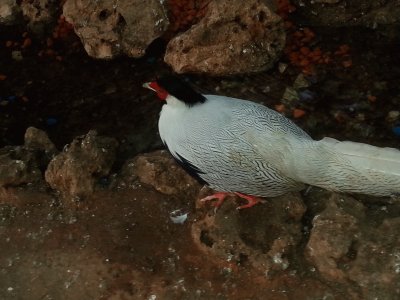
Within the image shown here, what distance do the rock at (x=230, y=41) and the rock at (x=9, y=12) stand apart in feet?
6.24

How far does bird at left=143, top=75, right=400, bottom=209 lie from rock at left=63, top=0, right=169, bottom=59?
5.74ft

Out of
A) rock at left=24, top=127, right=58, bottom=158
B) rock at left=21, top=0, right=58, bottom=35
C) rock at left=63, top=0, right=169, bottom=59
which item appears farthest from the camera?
rock at left=21, top=0, right=58, bottom=35

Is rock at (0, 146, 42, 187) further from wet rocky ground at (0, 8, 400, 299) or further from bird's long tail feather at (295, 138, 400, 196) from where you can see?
bird's long tail feather at (295, 138, 400, 196)

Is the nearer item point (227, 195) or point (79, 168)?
point (227, 195)

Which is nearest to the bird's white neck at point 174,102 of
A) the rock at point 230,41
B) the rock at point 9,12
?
the rock at point 230,41

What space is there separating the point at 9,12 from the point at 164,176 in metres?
2.97

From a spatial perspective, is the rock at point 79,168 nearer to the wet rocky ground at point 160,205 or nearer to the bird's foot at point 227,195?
the wet rocky ground at point 160,205

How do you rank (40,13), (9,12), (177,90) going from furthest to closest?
(9,12) → (40,13) → (177,90)

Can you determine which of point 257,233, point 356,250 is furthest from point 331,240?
point 257,233

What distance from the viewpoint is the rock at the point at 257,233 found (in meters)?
3.62

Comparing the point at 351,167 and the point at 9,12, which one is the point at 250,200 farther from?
the point at 9,12

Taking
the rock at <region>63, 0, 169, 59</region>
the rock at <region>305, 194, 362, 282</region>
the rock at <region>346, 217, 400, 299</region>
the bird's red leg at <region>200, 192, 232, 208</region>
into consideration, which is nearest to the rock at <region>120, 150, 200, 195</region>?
the bird's red leg at <region>200, 192, 232, 208</region>

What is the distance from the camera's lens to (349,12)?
5621mm

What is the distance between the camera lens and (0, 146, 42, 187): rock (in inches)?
164
